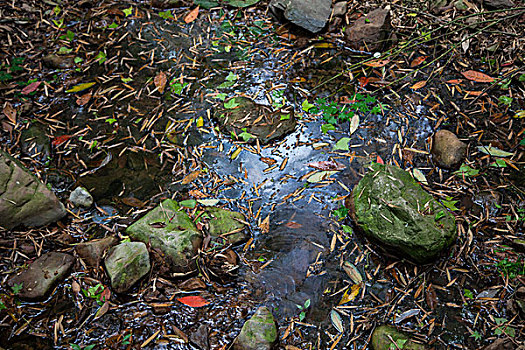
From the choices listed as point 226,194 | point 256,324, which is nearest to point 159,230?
point 226,194

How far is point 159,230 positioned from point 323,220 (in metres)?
1.32

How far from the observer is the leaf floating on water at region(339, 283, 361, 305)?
8.55 feet

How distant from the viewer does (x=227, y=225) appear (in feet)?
9.59

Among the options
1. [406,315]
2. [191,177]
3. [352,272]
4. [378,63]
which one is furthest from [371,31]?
[406,315]

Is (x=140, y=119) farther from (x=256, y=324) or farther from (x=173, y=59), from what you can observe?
(x=256, y=324)

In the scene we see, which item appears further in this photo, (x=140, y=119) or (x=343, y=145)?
(x=140, y=119)

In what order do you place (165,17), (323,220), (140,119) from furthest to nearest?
1. (165,17)
2. (140,119)
3. (323,220)

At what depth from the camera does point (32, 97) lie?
3869mm

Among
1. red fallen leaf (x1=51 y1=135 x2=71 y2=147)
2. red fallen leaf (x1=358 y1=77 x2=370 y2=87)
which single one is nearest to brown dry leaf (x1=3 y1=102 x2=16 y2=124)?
red fallen leaf (x1=51 y1=135 x2=71 y2=147)

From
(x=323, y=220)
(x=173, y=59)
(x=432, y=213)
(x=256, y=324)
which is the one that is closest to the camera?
(x=256, y=324)

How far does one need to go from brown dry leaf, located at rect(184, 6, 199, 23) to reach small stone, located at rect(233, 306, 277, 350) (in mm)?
3743

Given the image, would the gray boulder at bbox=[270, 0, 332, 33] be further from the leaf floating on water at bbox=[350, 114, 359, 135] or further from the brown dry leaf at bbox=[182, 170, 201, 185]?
the brown dry leaf at bbox=[182, 170, 201, 185]

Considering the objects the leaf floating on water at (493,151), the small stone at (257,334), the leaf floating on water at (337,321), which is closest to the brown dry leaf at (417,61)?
the leaf floating on water at (493,151)

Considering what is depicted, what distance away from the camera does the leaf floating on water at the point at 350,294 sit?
2.61 m
